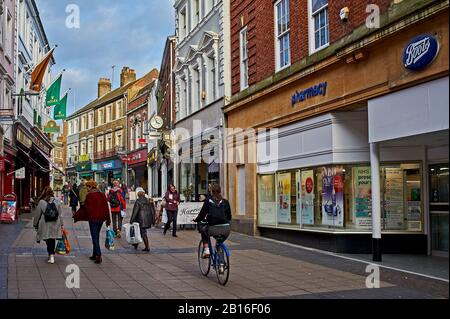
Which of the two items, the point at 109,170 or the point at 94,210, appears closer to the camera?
the point at 94,210

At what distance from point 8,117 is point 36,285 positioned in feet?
48.3

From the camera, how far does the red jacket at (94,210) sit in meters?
11.4

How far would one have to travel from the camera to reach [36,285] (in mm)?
8641

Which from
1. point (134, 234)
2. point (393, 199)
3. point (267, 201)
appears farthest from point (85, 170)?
point (393, 199)

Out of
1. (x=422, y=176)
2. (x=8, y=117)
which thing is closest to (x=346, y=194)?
(x=422, y=176)

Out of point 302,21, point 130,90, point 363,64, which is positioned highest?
point 130,90

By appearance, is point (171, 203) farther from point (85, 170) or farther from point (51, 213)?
point (85, 170)

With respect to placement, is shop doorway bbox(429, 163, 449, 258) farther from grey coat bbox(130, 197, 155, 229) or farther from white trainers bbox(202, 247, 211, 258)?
grey coat bbox(130, 197, 155, 229)

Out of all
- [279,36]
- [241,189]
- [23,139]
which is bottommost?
[241,189]

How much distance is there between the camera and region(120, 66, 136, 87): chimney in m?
61.7

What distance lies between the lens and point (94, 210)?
11.4 m

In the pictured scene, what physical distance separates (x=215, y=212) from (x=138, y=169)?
42383mm

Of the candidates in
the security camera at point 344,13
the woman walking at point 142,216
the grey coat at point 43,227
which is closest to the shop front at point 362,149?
the security camera at point 344,13

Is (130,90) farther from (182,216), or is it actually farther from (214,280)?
(214,280)
